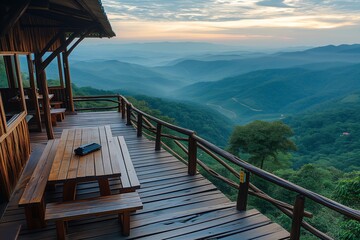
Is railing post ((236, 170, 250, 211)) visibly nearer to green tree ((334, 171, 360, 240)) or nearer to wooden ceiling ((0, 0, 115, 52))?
wooden ceiling ((0, 0, 115, 52))

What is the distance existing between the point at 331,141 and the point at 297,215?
147 feet

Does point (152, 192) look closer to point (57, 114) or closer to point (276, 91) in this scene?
point (57, 114)

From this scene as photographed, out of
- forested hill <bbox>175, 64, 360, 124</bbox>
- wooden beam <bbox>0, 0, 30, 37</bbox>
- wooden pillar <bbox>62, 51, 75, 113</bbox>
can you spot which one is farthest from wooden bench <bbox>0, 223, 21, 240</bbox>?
Answer: forested hill <bbox>175, 64, 360, 124</bbox>

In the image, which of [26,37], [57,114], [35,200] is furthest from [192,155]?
[57,114]

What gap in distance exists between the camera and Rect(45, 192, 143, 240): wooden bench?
257 centimetres

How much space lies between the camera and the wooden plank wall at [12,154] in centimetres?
351

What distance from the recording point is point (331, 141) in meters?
41.1

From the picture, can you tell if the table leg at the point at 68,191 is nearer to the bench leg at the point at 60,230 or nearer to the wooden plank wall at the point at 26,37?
the bench leg at the point at 60,230

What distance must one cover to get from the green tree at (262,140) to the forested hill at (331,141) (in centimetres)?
1104

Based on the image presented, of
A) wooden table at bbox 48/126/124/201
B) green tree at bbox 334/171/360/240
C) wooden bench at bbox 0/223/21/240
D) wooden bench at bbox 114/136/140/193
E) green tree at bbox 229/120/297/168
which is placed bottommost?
green tree at bbox 229/120/297/168

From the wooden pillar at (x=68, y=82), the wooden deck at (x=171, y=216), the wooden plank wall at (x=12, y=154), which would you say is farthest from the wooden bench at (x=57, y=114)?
the wooden deck at (x=171, y=216)

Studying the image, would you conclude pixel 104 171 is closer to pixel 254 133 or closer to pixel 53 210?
pixel 53 210

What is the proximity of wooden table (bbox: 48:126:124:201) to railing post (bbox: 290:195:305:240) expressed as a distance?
184 centimetres

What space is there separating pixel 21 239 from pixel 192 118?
4801 centimetres
